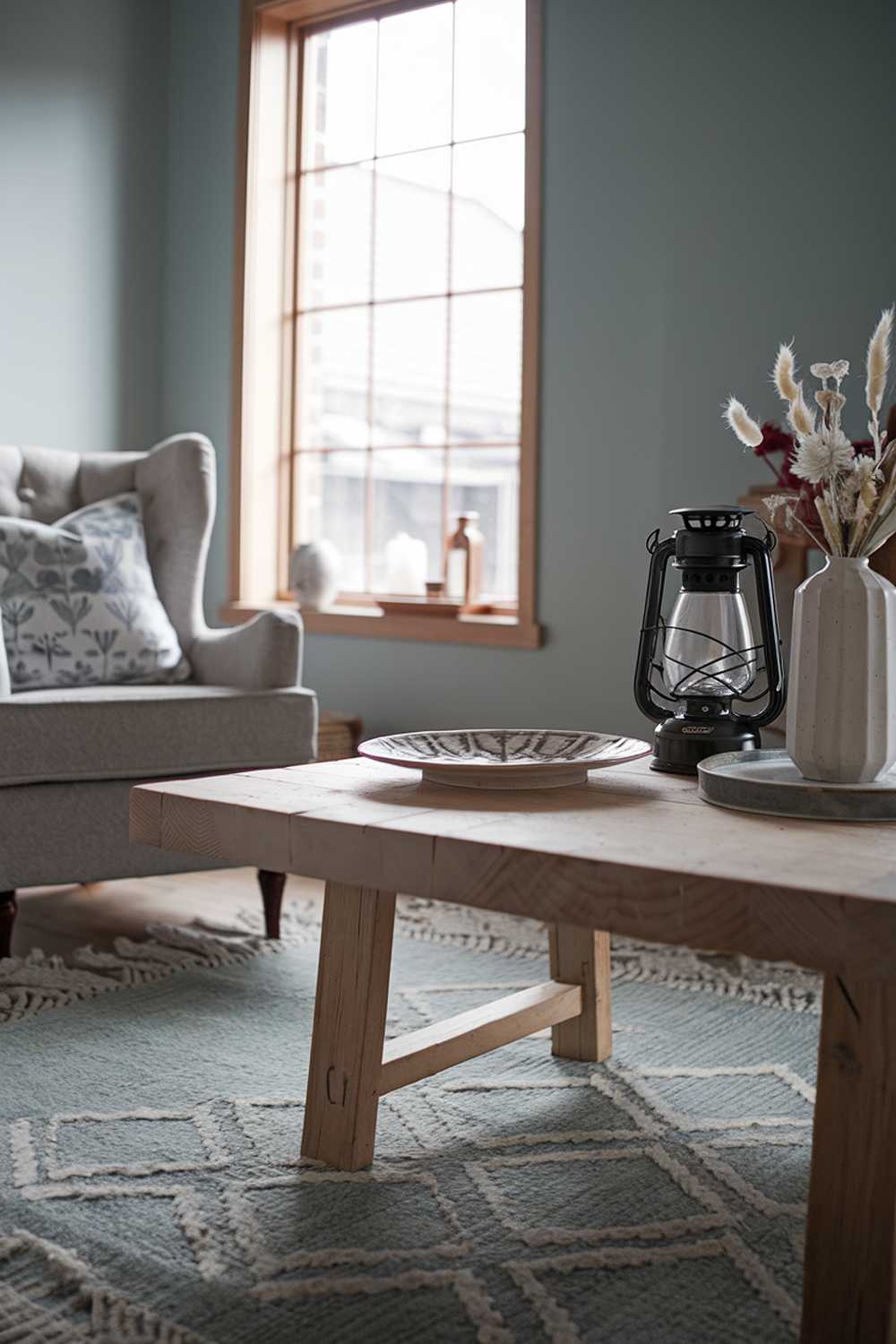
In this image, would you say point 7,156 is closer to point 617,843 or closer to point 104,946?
point 104,946

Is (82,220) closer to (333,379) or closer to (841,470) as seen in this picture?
(333,379)

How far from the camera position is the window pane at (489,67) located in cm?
370

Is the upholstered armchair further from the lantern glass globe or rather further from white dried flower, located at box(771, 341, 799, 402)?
white dried flower, located at box(771, 341, 799, 402)

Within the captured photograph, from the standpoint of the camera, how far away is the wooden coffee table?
3.52 feet

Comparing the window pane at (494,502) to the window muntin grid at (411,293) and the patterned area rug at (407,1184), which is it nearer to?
the window muntin grid at (411,293)

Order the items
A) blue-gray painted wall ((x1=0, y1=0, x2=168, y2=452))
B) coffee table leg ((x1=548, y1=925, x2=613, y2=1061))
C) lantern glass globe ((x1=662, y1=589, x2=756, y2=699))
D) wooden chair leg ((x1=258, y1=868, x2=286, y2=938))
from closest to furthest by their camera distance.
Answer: lantern glass globe ((x1=662, y1=589, x2=756, y2=699)), coffee table leg ((x1=548, y1=925, x2=613, y2=1061)), wooden chair leg ((x1=258, y1=868, x2=286, y2=938)), blue-gray painted wall ((x1=0, y1=0, x2=168, y2=452))

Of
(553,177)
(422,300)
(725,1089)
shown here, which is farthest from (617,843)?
(422,300)

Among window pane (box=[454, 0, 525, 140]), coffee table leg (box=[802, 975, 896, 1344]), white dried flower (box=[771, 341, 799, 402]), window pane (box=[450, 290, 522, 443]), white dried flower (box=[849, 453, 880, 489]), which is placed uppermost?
window pane (box=[454, 0, 525, 140])

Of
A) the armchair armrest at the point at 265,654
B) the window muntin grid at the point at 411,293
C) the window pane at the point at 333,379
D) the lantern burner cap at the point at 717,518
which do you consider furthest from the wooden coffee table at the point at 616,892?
the window pane at the point at 333,379

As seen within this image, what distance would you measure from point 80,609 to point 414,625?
1146 millimetres

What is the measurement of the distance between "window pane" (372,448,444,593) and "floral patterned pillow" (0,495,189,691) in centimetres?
112

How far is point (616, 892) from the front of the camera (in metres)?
1.13

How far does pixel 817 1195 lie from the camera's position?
1153mm

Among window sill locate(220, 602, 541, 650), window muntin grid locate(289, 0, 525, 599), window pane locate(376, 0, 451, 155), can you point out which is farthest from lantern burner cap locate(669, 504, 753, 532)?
window pane locate(376, 0, 451, 155)
